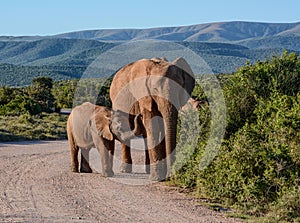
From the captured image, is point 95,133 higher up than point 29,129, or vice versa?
point 95,133

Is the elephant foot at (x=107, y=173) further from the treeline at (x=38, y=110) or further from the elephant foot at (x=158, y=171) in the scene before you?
the treeline at (x=38, y=110)

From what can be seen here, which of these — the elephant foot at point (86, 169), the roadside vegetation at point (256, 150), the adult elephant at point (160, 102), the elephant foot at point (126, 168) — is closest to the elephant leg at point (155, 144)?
the adult elephant at point (160, 102)

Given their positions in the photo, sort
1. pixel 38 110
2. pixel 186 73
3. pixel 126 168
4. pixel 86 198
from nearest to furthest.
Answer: pixel 86 198 → pixel 186 73 → pixel 126 168 → pixel 38 110

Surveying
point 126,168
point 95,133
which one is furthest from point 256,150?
point 126,168

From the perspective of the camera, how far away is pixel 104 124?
13844 millimetres

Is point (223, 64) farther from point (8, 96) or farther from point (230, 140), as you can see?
point (230, 140)

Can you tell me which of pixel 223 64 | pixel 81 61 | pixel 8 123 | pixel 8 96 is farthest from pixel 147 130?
pixel 81 61

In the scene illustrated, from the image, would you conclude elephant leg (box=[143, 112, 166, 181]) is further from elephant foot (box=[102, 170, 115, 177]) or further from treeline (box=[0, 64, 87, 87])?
treeline (box=[0, 64, 87, 87])

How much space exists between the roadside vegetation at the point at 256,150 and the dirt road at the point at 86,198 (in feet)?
1.75

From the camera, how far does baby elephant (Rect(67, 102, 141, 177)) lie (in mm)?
13656

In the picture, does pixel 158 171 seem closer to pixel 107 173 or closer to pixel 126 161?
pixel 107 173

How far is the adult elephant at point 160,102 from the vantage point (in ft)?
41.7

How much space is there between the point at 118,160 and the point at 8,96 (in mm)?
21926

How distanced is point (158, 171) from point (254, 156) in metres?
2.91
